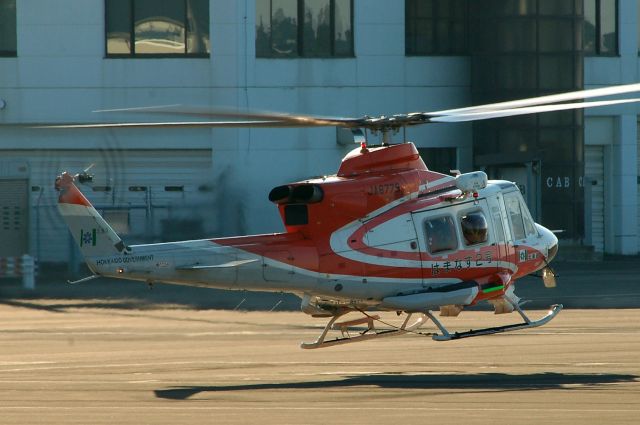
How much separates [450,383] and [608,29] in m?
25.9

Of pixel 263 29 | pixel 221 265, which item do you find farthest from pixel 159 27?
pixel 221 265

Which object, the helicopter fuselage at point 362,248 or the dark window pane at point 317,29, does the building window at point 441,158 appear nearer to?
the dark window pane at point 317,29

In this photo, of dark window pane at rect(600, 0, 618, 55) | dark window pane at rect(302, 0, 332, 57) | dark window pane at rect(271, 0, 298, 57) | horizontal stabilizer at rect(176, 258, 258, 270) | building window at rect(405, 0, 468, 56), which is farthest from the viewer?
dark window pane at rect(600, 0, 618, 55)

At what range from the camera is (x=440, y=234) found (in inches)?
590

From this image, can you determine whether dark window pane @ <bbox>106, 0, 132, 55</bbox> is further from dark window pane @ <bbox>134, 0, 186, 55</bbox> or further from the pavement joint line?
the pavement joint line

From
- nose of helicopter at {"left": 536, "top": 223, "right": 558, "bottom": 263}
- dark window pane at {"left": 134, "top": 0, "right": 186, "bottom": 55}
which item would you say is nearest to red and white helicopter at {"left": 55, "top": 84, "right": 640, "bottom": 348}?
nose of helicopter at {"left": 536, "top": 223, "right": 558, "bottom": 263}

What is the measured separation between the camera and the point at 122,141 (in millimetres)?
34625

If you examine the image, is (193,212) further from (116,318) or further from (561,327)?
(561,327)

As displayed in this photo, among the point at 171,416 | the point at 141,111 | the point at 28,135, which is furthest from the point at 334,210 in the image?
the point at 28,135

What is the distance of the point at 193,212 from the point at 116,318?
7.35m

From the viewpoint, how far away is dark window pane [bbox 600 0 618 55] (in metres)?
37.0

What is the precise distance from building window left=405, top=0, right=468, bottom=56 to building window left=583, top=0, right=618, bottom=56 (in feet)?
13.2

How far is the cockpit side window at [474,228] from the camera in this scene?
15156 millimetres

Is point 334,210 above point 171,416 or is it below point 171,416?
above
